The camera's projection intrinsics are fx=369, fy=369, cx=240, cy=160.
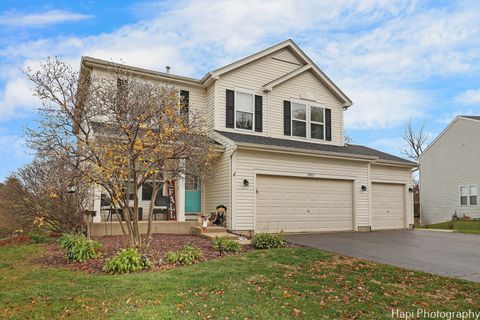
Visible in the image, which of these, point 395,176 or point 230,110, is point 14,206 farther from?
point 395,176

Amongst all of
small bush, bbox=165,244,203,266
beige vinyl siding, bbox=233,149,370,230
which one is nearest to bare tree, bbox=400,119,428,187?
beige vinyl siding, bbox=233,149,370,230

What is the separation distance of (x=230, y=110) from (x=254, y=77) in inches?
78.3

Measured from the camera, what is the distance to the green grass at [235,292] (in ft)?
16.8

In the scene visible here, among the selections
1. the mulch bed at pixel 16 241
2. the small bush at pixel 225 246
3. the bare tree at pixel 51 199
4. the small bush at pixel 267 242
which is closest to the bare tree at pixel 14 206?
the bare tree at pixel 51 199

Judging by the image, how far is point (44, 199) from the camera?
12.0m

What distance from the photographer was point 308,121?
16.8 m

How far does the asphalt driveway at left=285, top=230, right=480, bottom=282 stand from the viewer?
8102 mm

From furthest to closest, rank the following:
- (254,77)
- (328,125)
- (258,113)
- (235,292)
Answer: (328,125) → (254,77) → (258,113) → (235,292)

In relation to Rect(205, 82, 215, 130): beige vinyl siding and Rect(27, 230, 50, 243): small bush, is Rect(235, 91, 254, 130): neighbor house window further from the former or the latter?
Rect(27, 230, 50, 243): small bush

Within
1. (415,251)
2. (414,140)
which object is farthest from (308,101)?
(414,140)

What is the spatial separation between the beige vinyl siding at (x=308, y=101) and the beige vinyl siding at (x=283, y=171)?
201 cm

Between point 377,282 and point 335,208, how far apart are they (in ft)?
27.9

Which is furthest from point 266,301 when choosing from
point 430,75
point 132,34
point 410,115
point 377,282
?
point 410,115

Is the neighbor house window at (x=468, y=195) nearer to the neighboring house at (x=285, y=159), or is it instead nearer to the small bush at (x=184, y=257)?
the neighboring house at (x=285, y=159)
